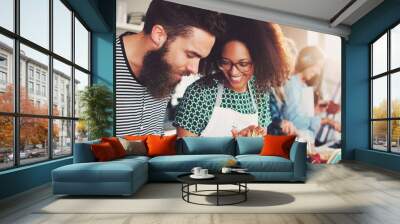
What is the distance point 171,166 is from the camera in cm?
617

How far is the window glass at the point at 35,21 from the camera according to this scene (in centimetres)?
550

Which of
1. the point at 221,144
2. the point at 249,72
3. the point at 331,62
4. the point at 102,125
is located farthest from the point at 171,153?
the point at 331,62

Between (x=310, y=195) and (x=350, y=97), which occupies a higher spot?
(x=350, y=97)

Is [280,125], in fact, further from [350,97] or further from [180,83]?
[180,83]

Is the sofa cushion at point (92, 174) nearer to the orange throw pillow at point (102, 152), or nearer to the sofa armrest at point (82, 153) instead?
the sofa armrest at point (82, 153)

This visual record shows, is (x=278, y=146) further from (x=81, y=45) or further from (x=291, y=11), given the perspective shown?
(x=81, y=45)

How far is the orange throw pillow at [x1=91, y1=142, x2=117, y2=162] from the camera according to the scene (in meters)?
5.80

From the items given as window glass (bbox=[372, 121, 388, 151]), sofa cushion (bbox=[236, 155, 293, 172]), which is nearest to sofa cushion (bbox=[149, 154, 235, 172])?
sofa cushion (bbox=[236, 155, 293, 172])

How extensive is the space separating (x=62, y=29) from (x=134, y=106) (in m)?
2.59

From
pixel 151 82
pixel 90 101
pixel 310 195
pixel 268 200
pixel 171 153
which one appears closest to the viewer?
pixel 268 200

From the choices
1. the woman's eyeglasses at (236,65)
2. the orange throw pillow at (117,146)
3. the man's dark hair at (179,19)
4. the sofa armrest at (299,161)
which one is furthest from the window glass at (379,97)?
the orange throw pillow at (117,146)

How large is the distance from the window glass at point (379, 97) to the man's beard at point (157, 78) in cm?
477

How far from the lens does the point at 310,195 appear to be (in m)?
5.09

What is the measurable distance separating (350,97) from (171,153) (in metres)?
5.03
